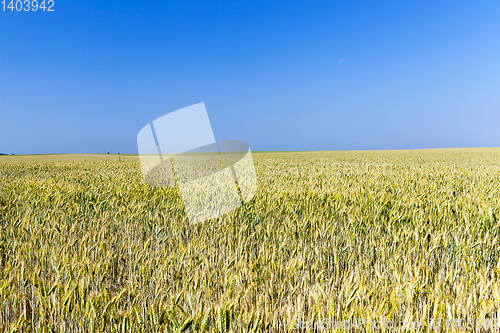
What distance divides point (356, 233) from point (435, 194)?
2.99m

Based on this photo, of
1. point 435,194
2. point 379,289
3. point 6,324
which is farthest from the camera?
point 435,194

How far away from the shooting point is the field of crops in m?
1.65

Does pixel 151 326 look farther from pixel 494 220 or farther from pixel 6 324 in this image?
pixel 494 220

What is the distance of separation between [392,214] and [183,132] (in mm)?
2786

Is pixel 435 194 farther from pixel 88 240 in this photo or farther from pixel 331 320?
pixel 88 240

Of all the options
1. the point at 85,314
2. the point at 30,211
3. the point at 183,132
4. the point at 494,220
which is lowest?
the point at 494,220

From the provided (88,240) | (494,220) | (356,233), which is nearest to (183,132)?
(88,240)

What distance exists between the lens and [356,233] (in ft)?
11.0

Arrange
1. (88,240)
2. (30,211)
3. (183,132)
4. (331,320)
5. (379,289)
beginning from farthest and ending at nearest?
(30,211) → (183,132) → (88,240) → (379,289) → (331,320)

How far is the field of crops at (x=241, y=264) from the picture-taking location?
5.42ft

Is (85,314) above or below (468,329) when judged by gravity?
above

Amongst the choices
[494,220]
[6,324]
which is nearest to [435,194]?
[494,220]

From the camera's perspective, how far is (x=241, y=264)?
94.0 inches

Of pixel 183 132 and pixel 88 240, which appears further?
pixel 183 132
